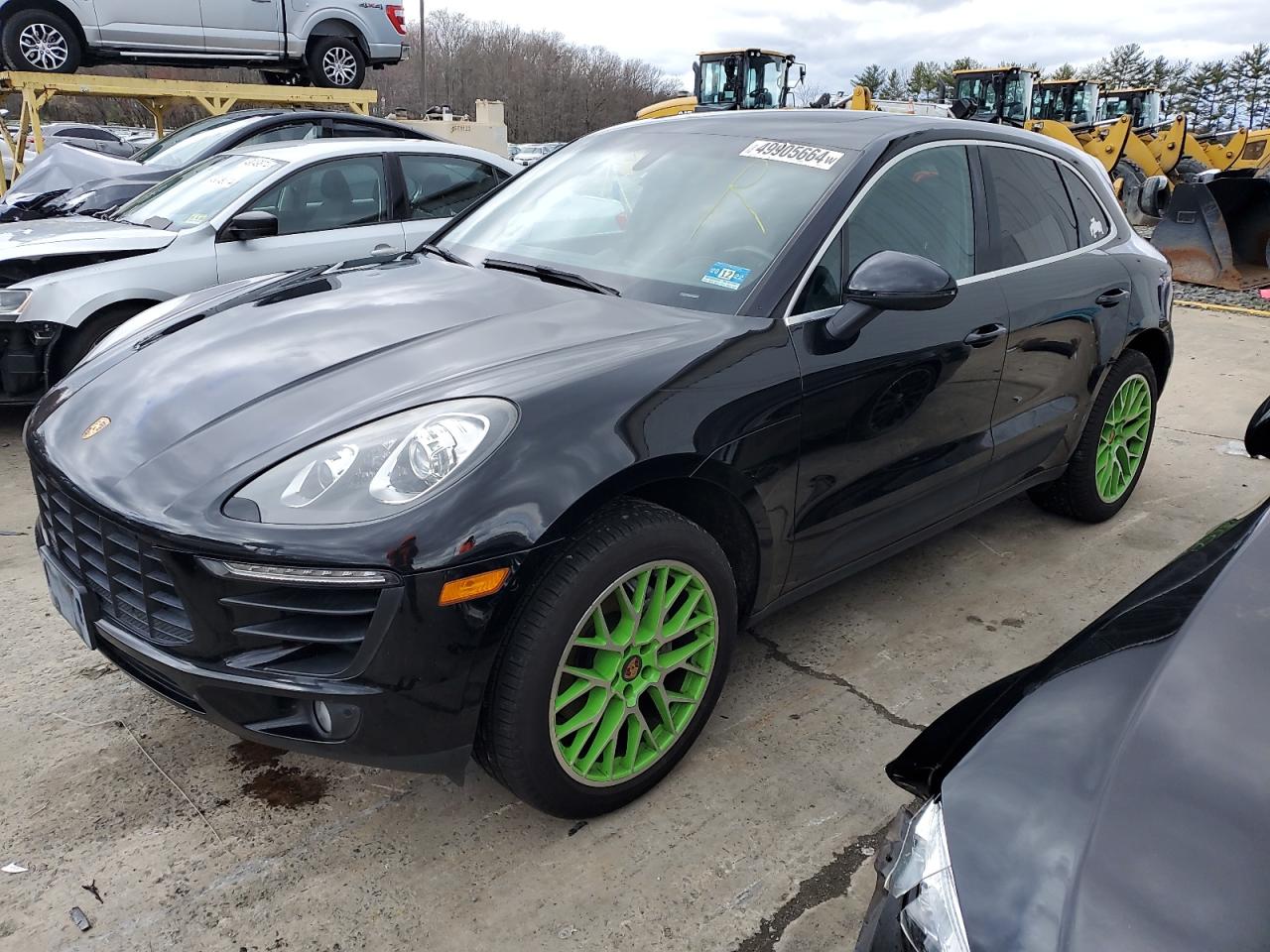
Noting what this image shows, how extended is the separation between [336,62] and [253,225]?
8940mm

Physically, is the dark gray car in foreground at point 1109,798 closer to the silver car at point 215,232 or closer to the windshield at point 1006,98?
the silver car at point 215,232

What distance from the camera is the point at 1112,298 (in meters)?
3.73

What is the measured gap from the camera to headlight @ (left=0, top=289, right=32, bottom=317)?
4605mm

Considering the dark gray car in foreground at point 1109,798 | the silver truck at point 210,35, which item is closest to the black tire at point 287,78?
the silver truck at point 210,35

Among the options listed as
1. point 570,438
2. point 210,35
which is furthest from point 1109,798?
point 210,35

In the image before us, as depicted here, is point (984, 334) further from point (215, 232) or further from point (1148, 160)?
point (1148, 160)

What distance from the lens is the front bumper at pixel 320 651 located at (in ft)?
6.13

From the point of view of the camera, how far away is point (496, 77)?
71750 mm

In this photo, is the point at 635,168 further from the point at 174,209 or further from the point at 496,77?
the point at 496,77

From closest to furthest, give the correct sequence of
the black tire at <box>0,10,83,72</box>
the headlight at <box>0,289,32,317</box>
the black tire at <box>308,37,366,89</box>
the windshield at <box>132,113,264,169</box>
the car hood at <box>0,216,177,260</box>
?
the headlight at <box>0,289,32,317</box>
the car hood at <box>0,216,177,260</box>
the windshield at <box>132,113,264,169</box>
the black tire at <box>0,10,83,72</box>
the black tire at <box>308,37,366,89</box>

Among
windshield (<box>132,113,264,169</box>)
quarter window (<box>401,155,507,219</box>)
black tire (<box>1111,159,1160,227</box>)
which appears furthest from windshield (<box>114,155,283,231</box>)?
black tire (<box>1111,159,1160,227</box>)

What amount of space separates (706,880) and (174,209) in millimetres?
4888

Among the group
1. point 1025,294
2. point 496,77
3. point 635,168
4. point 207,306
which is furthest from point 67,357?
point 496,77

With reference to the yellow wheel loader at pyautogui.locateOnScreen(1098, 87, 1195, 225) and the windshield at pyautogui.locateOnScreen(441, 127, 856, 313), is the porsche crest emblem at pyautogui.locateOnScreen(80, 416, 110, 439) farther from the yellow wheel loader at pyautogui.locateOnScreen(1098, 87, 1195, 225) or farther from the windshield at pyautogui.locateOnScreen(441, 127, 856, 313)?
the yellow wheel loader at pyautogui.locateOnScreen(1098, 87, 1195, 225)
